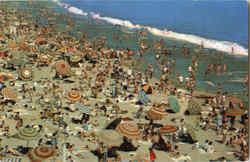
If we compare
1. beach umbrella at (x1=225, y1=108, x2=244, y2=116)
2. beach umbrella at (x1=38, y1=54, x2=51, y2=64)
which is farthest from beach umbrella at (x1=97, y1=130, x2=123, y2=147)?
beach umbrella at (x1=38, y1=54, x2=51, y2=64)

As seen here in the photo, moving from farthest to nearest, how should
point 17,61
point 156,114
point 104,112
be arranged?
1. point 17,61
2. point 104,112
3. point 156,114

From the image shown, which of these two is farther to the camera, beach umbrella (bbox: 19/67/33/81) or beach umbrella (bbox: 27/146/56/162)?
beach umbrella (bbox: 19/67/33/81)

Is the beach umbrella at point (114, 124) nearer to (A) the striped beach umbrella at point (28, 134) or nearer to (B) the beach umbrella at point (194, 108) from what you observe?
(A) the striped beach umbrella at point (28, 134)

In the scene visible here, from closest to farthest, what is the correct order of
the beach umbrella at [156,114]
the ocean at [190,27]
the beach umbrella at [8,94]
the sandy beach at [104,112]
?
the sandy beach at [104,112] → the beach umbrella at [156,114] → the beach umbrella at [8,94] → the ocean at [190,27]

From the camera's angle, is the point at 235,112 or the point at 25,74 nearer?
the point at 235,112

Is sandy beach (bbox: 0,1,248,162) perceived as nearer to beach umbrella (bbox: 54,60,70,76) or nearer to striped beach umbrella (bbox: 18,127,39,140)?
striped beach umbrella (bbox: 18,127,39,140)

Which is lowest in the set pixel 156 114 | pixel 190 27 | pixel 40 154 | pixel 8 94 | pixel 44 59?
pixel 40 154

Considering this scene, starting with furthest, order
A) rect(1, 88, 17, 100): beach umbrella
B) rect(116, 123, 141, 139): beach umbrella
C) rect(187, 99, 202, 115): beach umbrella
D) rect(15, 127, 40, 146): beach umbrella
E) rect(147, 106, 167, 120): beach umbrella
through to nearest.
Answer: rect(187, 99, 202, 115): beach umbrella
rect(1, 88, 17, 100): beach umbrella
rect(147, 106, 167, 120): beach umbrella
rect(116, 123, 141, 139): beach umbrella
rect(15, 127, 40, 146): beach umbrella

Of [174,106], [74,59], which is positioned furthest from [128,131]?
[74,59]

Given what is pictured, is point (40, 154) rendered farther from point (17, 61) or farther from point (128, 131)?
point (17, 61)

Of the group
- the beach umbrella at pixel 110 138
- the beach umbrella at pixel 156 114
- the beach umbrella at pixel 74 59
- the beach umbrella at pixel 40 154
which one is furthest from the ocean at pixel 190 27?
the beach umbrella at pixel 40 154

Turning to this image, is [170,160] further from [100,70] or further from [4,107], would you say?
[100,70]

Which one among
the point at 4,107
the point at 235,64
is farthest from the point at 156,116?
the point at 235,64
